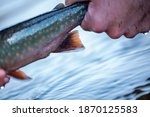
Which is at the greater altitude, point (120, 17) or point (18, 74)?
point (120, 17)

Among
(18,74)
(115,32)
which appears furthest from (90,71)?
(18,74)

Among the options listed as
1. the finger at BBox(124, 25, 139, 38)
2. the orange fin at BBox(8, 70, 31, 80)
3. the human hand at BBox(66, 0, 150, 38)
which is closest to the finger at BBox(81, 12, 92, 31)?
the human hand at BBox(66, 0, 150, 38)

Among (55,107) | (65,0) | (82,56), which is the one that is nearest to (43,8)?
(65,0)

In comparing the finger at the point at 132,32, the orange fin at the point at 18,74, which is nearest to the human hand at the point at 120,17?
the finger at the point at 132,32

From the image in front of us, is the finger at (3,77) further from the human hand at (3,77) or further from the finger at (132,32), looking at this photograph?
the finger at (132,32)

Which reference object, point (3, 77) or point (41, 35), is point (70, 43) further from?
point (3, 77)

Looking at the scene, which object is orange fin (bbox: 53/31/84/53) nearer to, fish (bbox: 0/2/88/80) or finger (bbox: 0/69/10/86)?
fish (bbox: 0/2/88/80)

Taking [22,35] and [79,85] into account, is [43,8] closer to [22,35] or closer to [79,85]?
[22,35]
